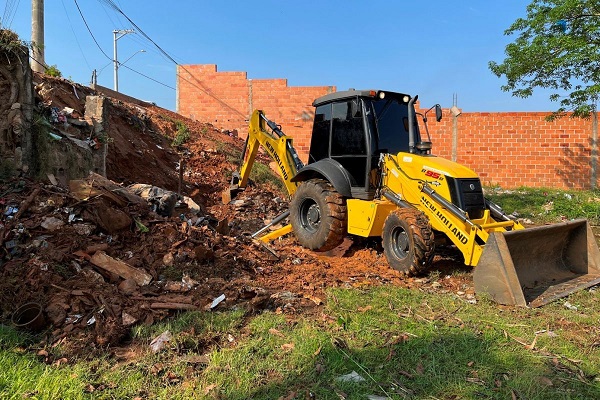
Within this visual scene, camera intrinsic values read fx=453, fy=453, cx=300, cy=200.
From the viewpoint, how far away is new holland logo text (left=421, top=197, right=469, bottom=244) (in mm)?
5064

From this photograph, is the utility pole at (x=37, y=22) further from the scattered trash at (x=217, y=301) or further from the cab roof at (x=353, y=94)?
the scattered trash at (x=217, y=301)

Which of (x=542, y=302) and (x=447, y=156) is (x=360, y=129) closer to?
(x=542, y=302)

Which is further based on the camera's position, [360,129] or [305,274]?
[360,129]

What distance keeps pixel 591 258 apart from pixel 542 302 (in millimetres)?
1398

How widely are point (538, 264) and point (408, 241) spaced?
1.51 metres

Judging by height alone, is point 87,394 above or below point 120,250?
below

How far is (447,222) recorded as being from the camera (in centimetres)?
526

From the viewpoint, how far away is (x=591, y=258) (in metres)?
5.42

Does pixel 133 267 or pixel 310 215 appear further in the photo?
pixel 310 215

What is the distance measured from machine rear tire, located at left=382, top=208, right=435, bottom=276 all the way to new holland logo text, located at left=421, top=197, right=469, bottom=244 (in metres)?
0.14

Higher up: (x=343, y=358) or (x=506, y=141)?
(x=506, y=141)

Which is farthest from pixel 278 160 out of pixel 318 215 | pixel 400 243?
pixel 400 243

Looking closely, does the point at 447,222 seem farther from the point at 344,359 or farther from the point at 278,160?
the point at 278,160

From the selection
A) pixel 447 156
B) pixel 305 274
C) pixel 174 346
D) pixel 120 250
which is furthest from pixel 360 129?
pixel 447 156
